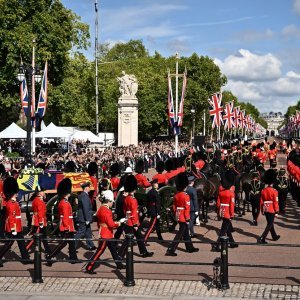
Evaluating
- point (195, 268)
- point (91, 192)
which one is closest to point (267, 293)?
point (195, 268)

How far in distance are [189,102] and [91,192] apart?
53784 millimetres

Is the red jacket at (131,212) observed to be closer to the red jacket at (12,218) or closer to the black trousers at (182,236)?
the black trousers at (182,236)

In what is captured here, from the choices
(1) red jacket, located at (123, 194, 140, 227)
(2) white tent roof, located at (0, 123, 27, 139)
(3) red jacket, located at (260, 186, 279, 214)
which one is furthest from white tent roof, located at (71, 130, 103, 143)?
(1) red jacket, located at (123, 194, 140, 227)

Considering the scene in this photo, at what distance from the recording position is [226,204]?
511 inches

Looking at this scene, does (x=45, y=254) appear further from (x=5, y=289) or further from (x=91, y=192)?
(x=91, y=192)

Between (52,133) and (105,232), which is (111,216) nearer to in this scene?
(105,232)

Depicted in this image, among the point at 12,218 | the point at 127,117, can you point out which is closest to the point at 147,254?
the point at 12,218

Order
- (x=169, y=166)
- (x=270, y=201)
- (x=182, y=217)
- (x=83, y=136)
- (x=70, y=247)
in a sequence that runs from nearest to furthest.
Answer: (x=70, y=247), (x=182, y=217), (x=270, y=201), (x=169, y=166), (x=83, y=136)

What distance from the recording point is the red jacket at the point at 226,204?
508 inches

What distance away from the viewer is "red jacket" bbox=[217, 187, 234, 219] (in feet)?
42.4

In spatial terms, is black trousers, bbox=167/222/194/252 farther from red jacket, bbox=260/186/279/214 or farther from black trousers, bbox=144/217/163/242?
red jacket, bbox=260/186/279/214

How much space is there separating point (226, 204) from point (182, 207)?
102cm

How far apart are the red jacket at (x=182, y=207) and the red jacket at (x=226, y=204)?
31.6 inches

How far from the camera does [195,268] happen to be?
11367mm
